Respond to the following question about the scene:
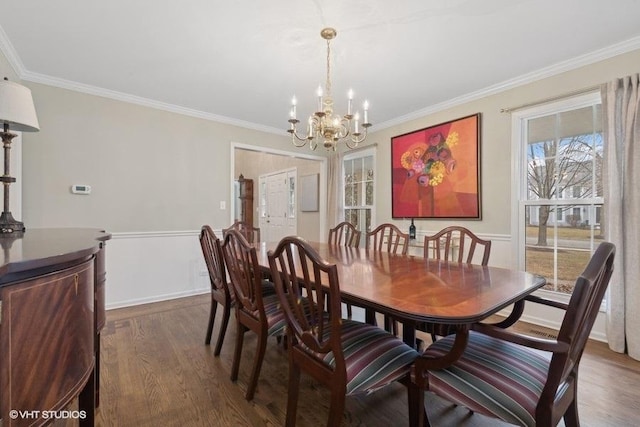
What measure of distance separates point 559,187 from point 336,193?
289 cm

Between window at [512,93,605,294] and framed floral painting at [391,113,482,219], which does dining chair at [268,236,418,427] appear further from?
framed floral painting at [391,113,482,219]

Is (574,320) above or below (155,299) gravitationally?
above

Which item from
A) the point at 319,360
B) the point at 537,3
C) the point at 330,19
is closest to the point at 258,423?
the point at 319,360

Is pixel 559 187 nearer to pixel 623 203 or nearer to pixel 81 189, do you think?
pixel 623 203

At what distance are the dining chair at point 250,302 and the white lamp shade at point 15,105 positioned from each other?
1.17 m

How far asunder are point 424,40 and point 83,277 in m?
2.51

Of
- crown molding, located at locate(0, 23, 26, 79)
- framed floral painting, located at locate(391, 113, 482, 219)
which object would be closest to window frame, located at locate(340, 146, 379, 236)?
framed floral painting, located at locate(391, 113, 482, 219)

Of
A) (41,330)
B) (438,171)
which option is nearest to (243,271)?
(41,330)

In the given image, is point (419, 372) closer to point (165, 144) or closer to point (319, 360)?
point (319, 360)

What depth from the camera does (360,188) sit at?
4.59 metres

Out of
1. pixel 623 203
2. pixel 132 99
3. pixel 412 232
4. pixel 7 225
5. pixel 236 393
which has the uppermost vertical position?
pixel 132 99

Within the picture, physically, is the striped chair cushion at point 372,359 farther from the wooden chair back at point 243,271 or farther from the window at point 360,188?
the window at point 360,188

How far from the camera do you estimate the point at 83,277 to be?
984 millimetres

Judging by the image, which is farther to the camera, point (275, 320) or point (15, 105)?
point (275, 320)
